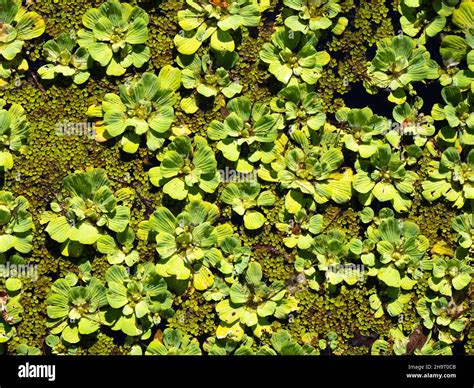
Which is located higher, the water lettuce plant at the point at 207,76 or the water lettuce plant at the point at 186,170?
the water lettuce plant at the point at 207,76

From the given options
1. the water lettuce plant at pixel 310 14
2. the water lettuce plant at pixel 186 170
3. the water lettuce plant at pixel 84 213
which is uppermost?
the water lettuce plant at pixel 310 14

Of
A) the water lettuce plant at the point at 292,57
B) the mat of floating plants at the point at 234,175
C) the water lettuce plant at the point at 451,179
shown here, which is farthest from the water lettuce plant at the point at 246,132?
the water lettuce plant at the point at 451,179

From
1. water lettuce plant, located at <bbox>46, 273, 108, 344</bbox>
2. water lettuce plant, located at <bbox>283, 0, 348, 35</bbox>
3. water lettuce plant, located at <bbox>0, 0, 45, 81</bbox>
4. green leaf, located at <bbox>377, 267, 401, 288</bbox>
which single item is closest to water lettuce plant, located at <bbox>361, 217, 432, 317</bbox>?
green leaf, located at <bbox>377, 267, 401, 288</bbox>

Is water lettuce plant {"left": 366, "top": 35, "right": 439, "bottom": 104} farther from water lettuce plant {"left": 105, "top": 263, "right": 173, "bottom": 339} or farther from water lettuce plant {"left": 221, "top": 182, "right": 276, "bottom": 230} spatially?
water lettuce plant {"left": 105, "top": 263, "right": 173, "bottom": 339}

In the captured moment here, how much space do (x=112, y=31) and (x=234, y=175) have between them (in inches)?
26.9

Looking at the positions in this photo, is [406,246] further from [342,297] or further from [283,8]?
[283,8]

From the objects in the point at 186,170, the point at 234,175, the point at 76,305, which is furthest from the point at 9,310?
the point at 234,175

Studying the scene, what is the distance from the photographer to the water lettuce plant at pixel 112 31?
2.23 metres

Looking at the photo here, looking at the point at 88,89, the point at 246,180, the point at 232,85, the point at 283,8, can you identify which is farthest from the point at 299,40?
the point at 88,89

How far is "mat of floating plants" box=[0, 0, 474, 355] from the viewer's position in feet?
7.42

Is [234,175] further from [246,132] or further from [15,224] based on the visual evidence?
[15,224]

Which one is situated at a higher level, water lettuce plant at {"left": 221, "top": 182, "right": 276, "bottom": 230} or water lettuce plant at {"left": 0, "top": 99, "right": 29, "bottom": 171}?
water lettuce plant at {"left": 0, "top": 99, "right": 29, "bottom": 171}

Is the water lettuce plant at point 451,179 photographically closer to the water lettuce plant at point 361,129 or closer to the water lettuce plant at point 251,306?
the water lettuce plant at point 361,129

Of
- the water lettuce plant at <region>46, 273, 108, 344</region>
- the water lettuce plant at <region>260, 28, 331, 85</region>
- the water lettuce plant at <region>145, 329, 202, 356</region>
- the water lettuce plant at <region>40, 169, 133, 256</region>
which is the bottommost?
the water lettuce plant at <region>145, 329, 202, 356</region>
